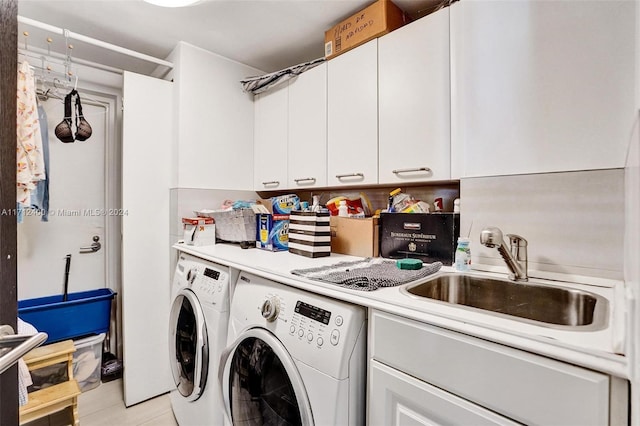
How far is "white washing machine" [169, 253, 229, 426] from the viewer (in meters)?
1.38

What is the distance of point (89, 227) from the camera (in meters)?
2.37

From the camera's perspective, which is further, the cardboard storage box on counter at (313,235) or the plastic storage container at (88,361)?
the plastic storage container at (88,361)

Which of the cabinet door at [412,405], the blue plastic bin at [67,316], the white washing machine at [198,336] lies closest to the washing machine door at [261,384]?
the white washing machine at [198,336]

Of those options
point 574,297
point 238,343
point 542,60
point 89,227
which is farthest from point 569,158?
point 89,227

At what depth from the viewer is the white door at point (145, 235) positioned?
1.95 m

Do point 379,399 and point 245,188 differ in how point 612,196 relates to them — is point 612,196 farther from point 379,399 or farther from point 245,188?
point 245,188

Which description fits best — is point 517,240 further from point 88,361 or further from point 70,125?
point 88,361

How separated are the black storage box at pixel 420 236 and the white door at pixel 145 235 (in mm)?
1525

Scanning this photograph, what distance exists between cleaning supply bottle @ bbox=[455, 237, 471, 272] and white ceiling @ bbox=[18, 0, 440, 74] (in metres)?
1.25

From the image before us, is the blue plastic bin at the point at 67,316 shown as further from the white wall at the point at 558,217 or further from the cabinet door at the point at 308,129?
the white wall at the point at 558,217

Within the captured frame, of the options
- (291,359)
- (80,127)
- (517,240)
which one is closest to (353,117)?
(517,240)

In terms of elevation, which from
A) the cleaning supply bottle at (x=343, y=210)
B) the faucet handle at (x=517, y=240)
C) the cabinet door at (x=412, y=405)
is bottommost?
the cabinet door at (x=412, y=405)

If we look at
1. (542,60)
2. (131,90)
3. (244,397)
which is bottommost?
(244,397)

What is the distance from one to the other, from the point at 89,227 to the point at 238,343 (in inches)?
74.8
